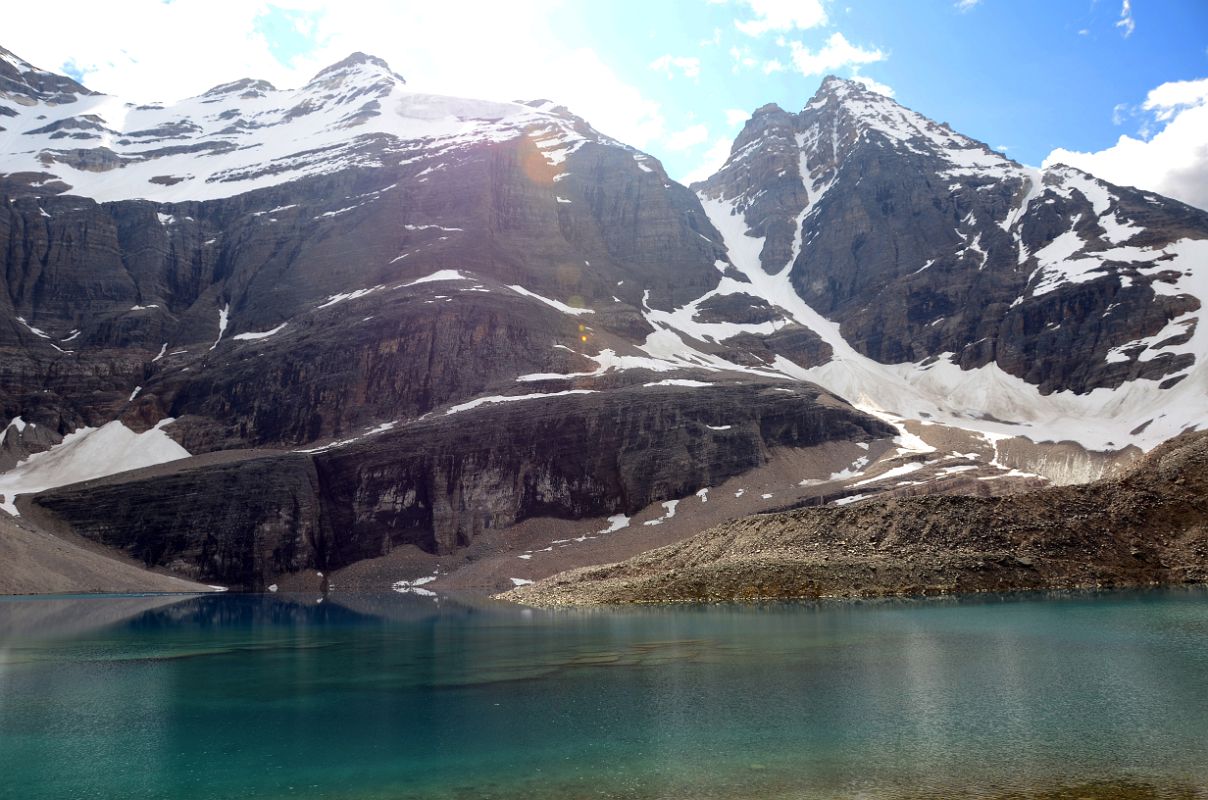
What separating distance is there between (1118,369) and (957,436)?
2067 inches

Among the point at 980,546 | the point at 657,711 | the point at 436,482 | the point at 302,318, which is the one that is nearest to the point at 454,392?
the point at 436,482

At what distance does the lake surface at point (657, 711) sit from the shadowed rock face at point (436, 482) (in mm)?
73130

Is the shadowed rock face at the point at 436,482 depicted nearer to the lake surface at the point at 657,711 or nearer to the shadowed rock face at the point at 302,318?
the shadowed rock face at the point at 302,318

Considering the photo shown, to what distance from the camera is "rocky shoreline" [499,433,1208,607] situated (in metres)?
63.6

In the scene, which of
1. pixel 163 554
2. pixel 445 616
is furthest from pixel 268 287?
pixel 445 616

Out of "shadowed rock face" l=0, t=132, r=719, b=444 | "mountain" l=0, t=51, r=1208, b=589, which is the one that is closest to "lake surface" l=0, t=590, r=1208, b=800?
"mountain" l=0, t=51, r=1208, b=589

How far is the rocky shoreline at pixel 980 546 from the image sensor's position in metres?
63.6

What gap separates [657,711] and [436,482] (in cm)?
10685

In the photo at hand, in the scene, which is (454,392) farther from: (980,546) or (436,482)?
(980,546)

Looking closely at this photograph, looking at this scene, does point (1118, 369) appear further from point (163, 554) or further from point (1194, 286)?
point (163, 554)

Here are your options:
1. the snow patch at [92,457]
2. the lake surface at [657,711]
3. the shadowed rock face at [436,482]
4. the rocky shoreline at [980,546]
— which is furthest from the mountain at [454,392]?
the lake surface at [657,711]

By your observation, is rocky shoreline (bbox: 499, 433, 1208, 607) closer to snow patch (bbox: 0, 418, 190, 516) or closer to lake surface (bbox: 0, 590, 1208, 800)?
lake surface (bbox: 0, 590, 1208, 800)

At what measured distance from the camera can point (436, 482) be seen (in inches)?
5182

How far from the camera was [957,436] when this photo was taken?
142m
